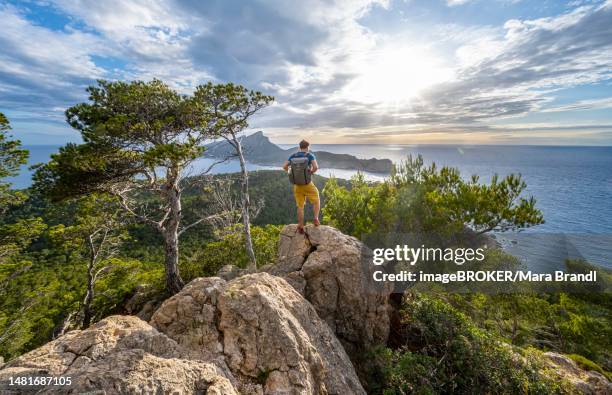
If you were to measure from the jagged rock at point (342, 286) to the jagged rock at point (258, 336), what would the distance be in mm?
2066

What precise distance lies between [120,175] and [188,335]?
817cm

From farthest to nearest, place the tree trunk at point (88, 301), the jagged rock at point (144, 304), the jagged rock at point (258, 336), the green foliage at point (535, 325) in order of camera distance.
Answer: the green foliage at point (535, 325) → the tree trunk at point (88, 301) → the jagged rock at point (144, 304) → the jagged rock at point (258, 336)

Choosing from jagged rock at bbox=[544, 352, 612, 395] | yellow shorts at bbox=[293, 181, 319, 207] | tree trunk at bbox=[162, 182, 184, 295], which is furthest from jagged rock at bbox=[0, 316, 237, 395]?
jagged rock at bbox=[544, 352, 612, 395]

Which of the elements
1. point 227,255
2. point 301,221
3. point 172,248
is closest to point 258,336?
point 301,221

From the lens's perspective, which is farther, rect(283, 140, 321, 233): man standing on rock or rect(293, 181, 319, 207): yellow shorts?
rect(293, 181, 319, 207): yellow shorts

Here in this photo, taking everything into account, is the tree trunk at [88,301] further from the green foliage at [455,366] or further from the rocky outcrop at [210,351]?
the green foliage at [455,366]

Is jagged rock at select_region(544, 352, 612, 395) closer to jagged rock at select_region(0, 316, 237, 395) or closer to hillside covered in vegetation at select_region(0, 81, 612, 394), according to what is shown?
hillside covered in vegetation at select_region(0, 81, 612, 394)

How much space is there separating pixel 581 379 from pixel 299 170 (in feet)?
48.9

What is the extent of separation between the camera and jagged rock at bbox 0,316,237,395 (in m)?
4.07

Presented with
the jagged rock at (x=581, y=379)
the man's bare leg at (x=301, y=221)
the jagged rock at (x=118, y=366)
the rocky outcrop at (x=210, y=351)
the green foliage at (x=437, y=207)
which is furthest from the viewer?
the green foliage at (x=437, y=207)

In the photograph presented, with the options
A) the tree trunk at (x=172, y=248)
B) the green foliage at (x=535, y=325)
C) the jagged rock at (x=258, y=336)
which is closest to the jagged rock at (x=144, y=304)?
the tree trunk at (x=172, y=248)

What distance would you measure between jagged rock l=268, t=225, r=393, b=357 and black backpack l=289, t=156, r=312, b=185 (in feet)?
9.18

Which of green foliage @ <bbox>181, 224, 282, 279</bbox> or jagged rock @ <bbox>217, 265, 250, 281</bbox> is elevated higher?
jagged rock @ <bbox>217, 265, 250, 281</bbox>

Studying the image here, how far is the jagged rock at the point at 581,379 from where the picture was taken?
1045 centimetres
